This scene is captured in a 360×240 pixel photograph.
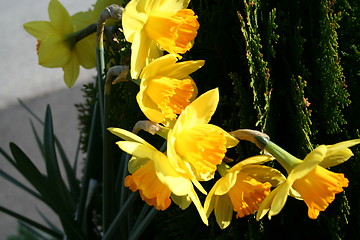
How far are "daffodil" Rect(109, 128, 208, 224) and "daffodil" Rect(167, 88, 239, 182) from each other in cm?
2

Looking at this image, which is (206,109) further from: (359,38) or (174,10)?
(359,38)

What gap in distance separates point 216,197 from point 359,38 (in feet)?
1.46

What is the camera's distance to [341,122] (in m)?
0.98

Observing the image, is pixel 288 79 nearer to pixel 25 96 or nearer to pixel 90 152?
pixel 90 152

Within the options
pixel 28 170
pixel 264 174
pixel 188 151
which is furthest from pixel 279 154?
pixel 28 170

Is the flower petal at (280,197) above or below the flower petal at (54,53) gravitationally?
below

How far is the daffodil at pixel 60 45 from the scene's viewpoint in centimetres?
114

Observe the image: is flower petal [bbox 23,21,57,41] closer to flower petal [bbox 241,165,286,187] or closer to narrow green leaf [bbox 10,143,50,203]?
narrow green leaf [bbox 10,143,50,203]

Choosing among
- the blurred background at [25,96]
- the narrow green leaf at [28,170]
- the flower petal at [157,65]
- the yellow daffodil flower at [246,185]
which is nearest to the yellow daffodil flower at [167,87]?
the flower petal at [157,65]

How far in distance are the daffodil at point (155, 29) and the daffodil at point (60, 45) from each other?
34cm

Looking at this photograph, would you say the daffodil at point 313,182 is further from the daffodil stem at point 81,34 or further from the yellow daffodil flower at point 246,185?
the daffodil stem at point 81,34

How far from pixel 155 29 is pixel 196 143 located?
0.74ft

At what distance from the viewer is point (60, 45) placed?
116 cm

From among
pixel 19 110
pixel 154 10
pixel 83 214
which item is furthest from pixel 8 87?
pixel 154 10
